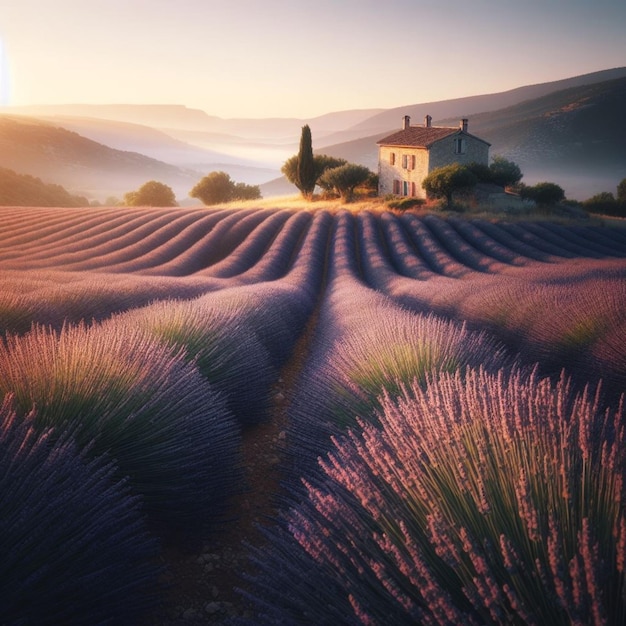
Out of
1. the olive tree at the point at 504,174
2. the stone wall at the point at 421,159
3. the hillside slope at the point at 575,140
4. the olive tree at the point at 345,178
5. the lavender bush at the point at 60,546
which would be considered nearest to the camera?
the lavender bush at the point at 60,546

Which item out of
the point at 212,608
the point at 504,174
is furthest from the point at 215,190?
the point at 212,608

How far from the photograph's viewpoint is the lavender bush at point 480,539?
111 cm

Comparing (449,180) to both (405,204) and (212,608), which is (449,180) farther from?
(212,608)

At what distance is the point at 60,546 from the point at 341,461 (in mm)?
1182

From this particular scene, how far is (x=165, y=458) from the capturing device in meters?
2.50

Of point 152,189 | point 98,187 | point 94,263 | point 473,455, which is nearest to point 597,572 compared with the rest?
point 473,455

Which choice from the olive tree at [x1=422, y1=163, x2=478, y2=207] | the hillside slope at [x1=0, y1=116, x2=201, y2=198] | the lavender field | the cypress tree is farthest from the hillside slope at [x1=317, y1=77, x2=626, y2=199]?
the lavender field

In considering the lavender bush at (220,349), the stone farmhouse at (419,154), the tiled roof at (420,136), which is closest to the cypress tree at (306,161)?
the tiled roof at (420,136)

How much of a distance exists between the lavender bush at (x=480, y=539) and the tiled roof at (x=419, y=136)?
3507 cm

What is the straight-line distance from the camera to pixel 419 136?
36.3 m

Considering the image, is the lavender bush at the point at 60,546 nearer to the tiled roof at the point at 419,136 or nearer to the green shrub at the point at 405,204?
the green shrub at the point at 405,204

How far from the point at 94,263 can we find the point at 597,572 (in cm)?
1443

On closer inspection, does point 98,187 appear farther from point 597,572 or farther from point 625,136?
point 597,572

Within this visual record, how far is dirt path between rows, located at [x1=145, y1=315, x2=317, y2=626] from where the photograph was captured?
222cm
